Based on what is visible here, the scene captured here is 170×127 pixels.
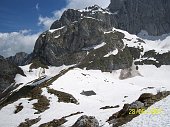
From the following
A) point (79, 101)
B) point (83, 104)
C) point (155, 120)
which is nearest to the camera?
point (155, 120)

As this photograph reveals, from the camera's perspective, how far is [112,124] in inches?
1363

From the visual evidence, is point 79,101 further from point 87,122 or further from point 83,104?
point 87,122

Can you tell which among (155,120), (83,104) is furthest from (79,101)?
(155,120)

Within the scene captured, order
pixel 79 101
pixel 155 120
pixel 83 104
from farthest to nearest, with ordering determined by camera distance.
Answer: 1. pixel 79 101
2. pixel 83 104
3. pixel 155 120

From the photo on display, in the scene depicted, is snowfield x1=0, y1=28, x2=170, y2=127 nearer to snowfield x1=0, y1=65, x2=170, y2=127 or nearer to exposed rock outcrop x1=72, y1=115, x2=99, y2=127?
snowfield x1=0, y1=65, x2=170, y2=127

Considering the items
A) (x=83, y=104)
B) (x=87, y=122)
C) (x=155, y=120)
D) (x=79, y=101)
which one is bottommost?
(x=83, y=104)

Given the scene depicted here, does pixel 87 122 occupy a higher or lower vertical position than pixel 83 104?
higher

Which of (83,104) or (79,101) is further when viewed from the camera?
(79,101)

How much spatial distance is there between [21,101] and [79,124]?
181 ft

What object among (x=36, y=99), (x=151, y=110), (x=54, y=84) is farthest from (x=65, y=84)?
(x=151, y=110)

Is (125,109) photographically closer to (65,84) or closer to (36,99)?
(36,99)

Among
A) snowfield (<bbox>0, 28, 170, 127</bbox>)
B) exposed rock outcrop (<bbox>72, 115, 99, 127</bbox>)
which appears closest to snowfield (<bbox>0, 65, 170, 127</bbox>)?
snowfield (<bbox>0, 28, 170, 127</bbox>)

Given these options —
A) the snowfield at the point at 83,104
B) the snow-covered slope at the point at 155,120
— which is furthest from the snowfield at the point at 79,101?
the snow-covered slope at the point at 155,120

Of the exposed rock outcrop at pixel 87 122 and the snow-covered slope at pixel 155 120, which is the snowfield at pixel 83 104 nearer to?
the snow-covered slope at pixel 155 120
